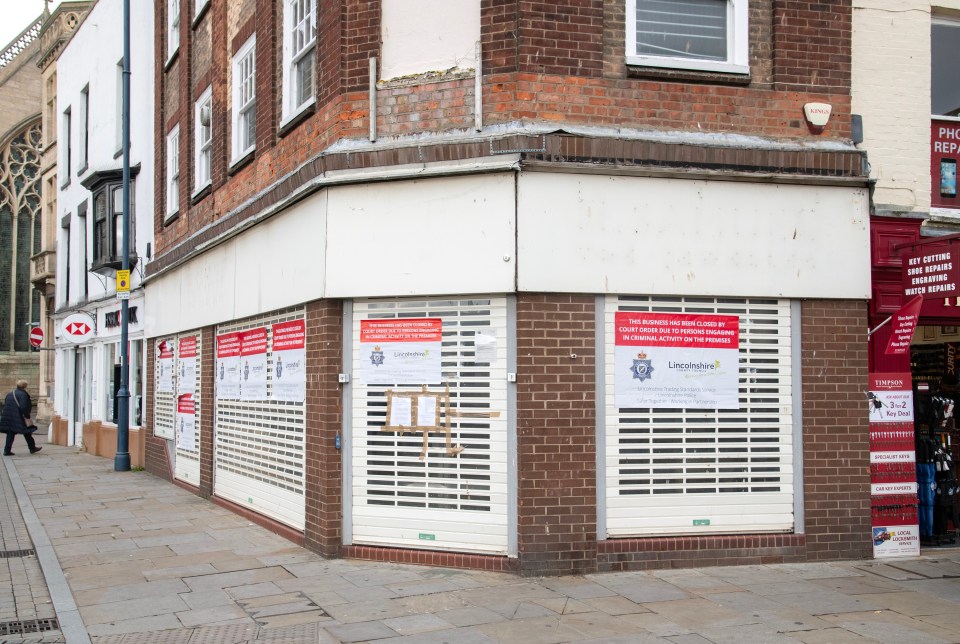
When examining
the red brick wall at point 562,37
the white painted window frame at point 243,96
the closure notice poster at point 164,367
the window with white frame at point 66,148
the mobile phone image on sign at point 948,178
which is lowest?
the closure notice poster at point 164,367

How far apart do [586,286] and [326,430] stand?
Result: 300cm

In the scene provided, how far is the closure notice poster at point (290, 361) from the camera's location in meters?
10.4

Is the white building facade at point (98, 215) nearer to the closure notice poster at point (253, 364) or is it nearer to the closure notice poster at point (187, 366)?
the closure notice poster at point (187, 366)

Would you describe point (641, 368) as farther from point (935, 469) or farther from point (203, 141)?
point (203, 141)

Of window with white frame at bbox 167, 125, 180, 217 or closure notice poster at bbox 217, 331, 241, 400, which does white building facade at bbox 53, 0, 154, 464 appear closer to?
window with white frame at bbox 167, 125, 180, 217

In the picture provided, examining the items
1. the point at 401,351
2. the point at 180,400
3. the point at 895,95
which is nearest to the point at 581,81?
the point at 401,351

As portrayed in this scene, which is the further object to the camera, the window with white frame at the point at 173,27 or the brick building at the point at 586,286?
the window with white frame at the point at 173,27

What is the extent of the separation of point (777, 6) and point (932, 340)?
4978 mm

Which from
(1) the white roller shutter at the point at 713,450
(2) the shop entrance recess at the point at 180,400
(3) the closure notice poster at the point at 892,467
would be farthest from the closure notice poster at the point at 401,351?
(2) the shop entrance recess at the point at 180,400

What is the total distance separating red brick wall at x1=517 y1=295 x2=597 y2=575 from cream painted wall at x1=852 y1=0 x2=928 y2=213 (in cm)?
376

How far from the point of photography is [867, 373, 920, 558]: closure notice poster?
31.0 ft

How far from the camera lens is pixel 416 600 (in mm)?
7582

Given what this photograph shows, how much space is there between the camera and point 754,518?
29.6ft

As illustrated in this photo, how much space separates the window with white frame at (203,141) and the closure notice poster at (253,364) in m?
3.48
